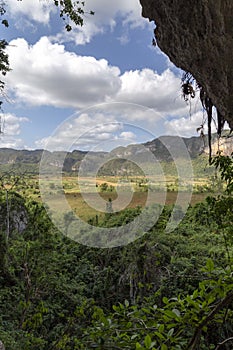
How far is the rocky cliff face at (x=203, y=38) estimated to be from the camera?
2.39m

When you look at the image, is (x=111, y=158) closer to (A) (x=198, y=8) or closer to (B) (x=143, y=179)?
(B) (x=143, y=179)

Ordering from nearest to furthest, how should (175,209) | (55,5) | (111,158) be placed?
(55,5), (111,158), (175,209)

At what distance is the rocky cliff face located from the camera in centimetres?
239

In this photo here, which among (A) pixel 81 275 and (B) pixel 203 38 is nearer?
(B) pixel 203 38

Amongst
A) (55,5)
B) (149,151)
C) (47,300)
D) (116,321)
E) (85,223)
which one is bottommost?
(47,300)

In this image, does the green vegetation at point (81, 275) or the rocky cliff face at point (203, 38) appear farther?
the green vegetation at point (81, 275)

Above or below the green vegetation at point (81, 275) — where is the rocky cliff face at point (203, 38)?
above

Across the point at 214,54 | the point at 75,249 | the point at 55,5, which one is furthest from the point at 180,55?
the point at 75,249

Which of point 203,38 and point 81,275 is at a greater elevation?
point 203,38

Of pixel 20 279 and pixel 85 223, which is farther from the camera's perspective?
pixel 85 223

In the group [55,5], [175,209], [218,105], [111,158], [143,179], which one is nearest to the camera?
[218,105]

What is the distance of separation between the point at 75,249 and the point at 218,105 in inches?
511

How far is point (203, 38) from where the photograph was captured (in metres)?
2.52

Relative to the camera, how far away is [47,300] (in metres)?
9.41
